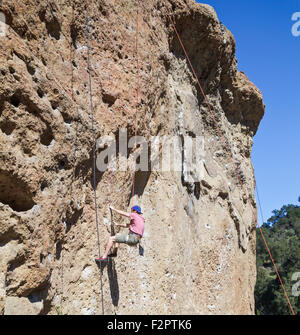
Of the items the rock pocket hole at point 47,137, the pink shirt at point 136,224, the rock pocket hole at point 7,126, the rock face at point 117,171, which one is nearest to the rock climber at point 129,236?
the pink shirt at point 136,224

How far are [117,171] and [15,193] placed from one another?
222 centimetres

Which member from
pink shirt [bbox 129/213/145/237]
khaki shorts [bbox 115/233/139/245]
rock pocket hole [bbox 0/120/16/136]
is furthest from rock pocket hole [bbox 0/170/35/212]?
pink shirt [bbox 129/213/145/237]

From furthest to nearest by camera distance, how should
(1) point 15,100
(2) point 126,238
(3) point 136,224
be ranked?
1. (3) point 136,224
2. (2) point 126,238
3. (1) point 15,100

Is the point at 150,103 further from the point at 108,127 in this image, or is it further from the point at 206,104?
the point at 206,104

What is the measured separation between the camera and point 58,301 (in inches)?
179

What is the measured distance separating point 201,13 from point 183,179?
398 cm

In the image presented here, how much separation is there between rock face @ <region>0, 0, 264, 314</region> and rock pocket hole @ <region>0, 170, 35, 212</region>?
0.01m

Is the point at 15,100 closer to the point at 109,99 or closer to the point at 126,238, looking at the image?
the point at 109,99

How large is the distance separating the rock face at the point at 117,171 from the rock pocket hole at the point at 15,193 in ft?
0.05

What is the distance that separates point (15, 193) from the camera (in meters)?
4.03

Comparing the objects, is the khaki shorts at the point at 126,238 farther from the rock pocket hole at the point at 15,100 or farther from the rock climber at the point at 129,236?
the rock pocket hole at the point at 15,100

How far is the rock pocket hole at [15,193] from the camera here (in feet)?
12.8

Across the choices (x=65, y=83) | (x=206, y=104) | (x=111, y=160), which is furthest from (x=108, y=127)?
(x=206, y=104)

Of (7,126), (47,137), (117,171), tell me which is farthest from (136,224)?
(7,126)
